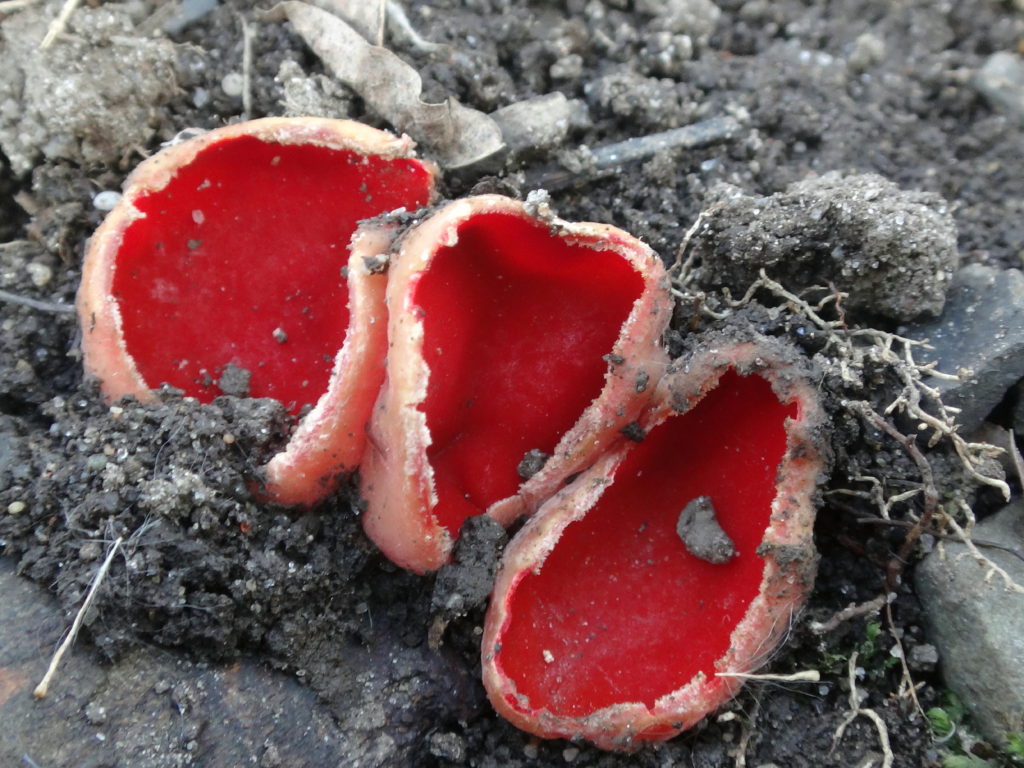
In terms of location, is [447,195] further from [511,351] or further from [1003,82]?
[1003,82]

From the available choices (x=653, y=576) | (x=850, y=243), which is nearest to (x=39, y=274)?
(x=653, y=576)

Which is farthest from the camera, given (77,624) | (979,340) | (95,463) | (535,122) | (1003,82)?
(1003,82)

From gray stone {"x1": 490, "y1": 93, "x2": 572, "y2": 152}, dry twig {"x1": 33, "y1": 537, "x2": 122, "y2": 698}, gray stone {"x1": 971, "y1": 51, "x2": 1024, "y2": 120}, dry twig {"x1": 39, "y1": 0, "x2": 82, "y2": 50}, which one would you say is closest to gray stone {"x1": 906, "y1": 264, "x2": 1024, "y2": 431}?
gray stone {"x1": 971, "y1": 51, "x2": 1024, "y2": 120}

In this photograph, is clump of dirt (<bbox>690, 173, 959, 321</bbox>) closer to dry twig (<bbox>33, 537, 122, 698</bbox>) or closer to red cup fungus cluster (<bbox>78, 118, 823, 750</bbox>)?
red cup fungus cluster (<bbox>78, 118, 823, 750</bbox>)

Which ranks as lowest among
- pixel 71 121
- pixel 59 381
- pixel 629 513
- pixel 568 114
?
pixel 59 381

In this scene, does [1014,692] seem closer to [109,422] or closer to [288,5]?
[109,422]

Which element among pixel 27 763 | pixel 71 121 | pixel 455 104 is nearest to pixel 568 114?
pixel 455 104

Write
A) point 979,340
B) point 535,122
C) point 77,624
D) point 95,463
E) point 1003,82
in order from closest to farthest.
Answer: point 77,624 < point 95,463 < point 979,340 < point 535,122 < point 1003,82
